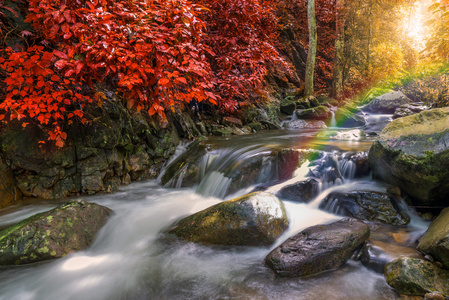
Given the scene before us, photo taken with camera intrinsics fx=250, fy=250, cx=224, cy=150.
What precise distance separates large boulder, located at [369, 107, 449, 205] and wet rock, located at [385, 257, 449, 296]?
4.35 feet

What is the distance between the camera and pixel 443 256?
2.21m

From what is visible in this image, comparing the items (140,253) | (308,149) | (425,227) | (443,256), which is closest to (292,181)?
(308,149)

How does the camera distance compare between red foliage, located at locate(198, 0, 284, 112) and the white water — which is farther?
red foliage, located at locate(198, 0, 284, 112)

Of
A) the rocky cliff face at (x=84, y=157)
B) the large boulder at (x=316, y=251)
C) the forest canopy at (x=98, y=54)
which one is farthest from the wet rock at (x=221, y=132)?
the large boulder at (x=316, y=251)

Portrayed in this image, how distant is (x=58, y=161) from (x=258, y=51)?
19.8 ft

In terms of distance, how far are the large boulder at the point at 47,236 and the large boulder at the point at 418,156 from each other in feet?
13.7

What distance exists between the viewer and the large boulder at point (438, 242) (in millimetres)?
2202

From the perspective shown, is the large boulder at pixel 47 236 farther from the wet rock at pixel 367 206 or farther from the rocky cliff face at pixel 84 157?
the wet rock at pixel 367 206

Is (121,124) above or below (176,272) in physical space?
above

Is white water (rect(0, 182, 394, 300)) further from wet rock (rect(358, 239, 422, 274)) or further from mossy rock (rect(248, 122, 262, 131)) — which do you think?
mossy rock (rect(248, 122, 262, 131))

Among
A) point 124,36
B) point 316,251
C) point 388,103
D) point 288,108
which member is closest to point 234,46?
point 288,108

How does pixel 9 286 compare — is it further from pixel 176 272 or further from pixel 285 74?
pixel 285 74

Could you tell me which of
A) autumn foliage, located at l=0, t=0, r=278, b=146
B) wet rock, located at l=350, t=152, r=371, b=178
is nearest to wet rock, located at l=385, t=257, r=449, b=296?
wet rock, located at l=350, t=152, r=371, b=178

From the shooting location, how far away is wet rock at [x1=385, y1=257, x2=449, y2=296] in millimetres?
2070
